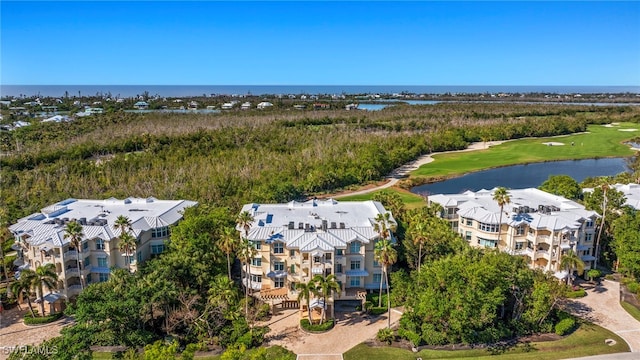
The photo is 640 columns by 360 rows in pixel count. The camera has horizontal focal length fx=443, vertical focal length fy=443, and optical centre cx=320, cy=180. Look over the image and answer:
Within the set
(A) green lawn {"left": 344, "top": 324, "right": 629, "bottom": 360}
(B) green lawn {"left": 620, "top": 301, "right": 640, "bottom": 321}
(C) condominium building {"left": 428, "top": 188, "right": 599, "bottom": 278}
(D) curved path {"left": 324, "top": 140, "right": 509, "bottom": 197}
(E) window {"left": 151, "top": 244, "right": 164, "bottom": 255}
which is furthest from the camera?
(D) curved path {"left": 324, "top": 140, "right": 509, "bottom": 197}

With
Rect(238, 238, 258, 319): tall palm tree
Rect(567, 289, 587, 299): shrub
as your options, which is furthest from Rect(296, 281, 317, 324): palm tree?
Rect(567, 289, 587, 299): shrub

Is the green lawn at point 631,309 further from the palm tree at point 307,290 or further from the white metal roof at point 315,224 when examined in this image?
the palm tree at point 307,290

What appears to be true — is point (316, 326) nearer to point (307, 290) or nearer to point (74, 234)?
point (307, 290)

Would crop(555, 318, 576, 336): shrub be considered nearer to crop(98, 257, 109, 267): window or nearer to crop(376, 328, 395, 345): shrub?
crop(376, 328, 395, 345): shrub

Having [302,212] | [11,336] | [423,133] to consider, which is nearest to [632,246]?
[302,212]

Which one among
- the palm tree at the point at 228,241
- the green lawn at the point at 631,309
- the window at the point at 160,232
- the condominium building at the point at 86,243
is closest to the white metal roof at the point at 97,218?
the condominium building at the point at 86,243

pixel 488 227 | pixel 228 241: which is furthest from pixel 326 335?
pixel 488 227
